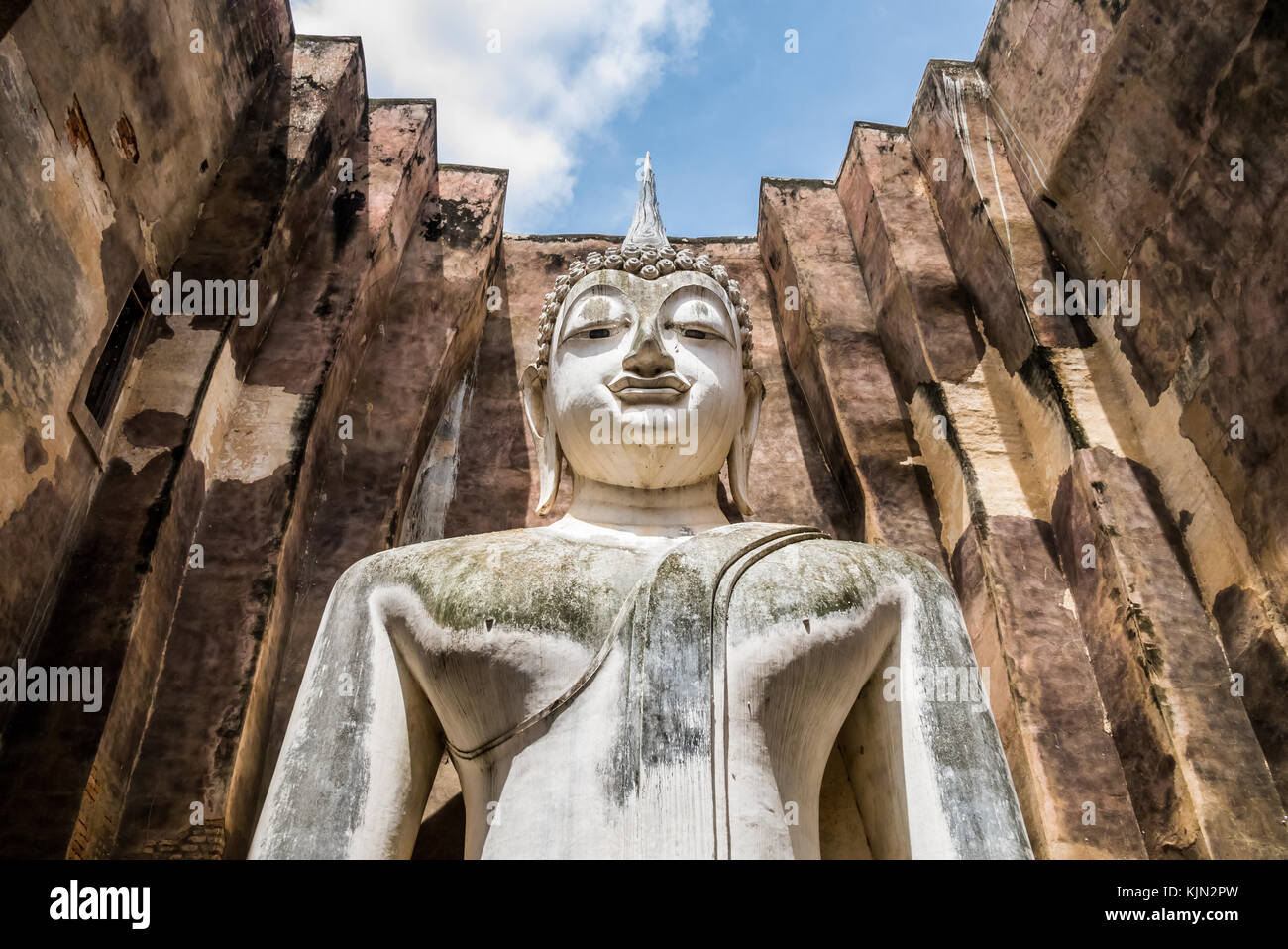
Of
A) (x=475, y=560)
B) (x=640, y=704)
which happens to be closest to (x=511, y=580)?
(x=475, y=560)

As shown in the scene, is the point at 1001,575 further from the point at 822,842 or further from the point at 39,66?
the point at 39,66

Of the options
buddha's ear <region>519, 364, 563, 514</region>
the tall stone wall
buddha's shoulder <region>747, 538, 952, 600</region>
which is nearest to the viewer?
buddha's shoulder <region>747, 538, 952, 600</region>

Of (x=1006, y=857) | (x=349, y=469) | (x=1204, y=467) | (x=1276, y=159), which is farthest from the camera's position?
(x=349, y=469)

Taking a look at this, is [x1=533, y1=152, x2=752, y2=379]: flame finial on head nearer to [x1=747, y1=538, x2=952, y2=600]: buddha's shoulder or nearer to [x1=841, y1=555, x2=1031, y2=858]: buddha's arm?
[x1=747, y1=538, x2=952, y2=600]: buddha's shoulder

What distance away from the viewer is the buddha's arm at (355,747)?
336cm

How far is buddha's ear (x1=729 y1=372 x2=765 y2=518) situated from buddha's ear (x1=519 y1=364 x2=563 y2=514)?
2.54ft

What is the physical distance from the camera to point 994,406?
20.7 feet

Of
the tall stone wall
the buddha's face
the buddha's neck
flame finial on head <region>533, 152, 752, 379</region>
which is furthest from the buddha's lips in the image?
the tall stone wall

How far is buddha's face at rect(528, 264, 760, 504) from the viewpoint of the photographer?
442 centimetres

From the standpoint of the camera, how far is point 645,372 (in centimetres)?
444

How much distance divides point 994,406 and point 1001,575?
120 cm

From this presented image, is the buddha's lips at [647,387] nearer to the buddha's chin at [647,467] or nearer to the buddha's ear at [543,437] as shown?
the buddha's chin at [647,467]

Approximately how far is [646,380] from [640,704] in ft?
4.69
